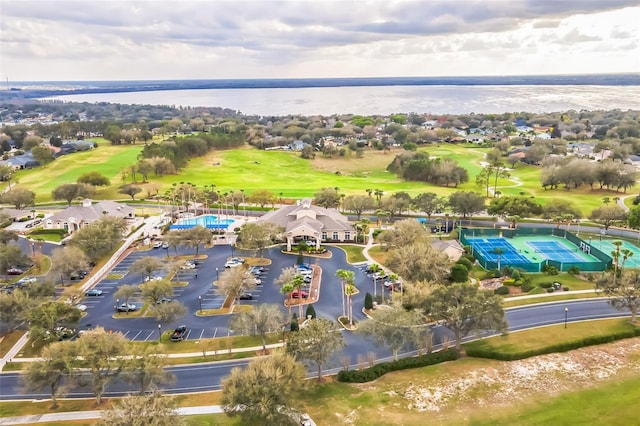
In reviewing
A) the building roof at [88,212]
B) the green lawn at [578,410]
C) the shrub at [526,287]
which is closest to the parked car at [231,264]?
the building roof at [88,212]

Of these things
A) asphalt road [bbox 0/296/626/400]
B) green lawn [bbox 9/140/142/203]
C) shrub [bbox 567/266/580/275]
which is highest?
green lawn [bbox 9/140/142/203]

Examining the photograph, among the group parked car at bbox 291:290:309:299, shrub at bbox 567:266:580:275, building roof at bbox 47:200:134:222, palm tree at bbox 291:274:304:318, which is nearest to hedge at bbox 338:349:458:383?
palm tree at bbox 291:274:304:318

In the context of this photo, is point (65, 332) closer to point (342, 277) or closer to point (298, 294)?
point (298, 294)

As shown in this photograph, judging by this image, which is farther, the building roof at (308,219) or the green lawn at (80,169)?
the green lawn at (80,169)

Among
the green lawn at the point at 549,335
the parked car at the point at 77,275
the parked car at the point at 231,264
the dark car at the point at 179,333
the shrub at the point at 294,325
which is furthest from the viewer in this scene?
the parked car at the point at 231,264

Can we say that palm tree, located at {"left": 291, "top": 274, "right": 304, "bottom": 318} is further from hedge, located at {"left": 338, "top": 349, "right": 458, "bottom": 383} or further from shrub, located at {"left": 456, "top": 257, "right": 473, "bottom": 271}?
shrub, located at {"left": 456, "top": 257, "right": 473, "bottom": 271}

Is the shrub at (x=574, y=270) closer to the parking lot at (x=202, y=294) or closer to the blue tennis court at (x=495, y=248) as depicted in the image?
the blue tennis court at (x=495, y=248)
